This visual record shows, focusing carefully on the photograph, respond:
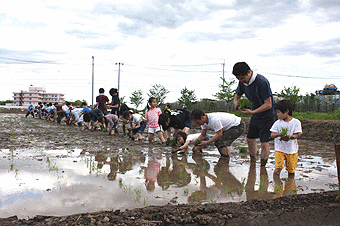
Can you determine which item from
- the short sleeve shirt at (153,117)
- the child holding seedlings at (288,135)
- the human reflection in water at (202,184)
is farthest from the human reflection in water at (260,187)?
the short sleeve shirt at (153,117)

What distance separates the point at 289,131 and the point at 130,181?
2.53 metres

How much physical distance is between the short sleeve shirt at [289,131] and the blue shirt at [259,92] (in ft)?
1.46

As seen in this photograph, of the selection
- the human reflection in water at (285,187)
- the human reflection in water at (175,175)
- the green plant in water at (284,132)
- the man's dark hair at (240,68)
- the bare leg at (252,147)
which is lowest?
the human reflection in water at (175,175)

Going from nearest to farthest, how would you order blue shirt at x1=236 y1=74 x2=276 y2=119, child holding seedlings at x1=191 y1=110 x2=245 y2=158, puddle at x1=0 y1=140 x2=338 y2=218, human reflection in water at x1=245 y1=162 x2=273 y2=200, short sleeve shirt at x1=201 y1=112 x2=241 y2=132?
puddle at x1=0 y1=140 x2=338 y2=218 → human reflection in water at x1=245 y1=162 x2=273 y2=200 → blue shirt at x1=236 y1=74 x2=276 y2=119 → short sleeve shirt at x1=201 y1=112 x2=241 y2=132 → child holding seedlings at x1=191 y1=110 x2=245 y2=158

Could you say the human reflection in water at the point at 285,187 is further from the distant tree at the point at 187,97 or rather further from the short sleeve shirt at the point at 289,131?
the distant tree at the point at 187,97

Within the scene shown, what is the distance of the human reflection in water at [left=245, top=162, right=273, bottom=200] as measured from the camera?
12.6ft

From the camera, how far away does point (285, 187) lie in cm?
425

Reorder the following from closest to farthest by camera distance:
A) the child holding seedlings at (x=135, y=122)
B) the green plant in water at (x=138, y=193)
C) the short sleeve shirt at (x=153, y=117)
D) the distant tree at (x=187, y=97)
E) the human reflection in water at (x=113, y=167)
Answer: the green plant in water at (x=138, y=193), the human reflection in water at (x=113, y=167), the short sleeve shirt at (x=153, y=117), the child holding seedlings at (x=135, y=122), the distant tree at (x=187, y=97)

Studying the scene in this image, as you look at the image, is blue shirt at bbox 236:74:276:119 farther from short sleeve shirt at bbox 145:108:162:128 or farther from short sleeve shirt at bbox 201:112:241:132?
short sleeve shirt at bbox 145:108:162:128

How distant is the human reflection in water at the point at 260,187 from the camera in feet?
12.6

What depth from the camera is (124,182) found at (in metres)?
4.30

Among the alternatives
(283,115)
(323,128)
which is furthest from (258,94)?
(323,128)

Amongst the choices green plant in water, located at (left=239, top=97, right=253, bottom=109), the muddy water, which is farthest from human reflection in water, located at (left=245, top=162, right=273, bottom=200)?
green plant in water, located at (left=239, top=97, right=253, bottom=109)

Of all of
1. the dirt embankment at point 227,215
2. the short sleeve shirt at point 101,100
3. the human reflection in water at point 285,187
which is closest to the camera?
the dirt embankment at point 227,215
